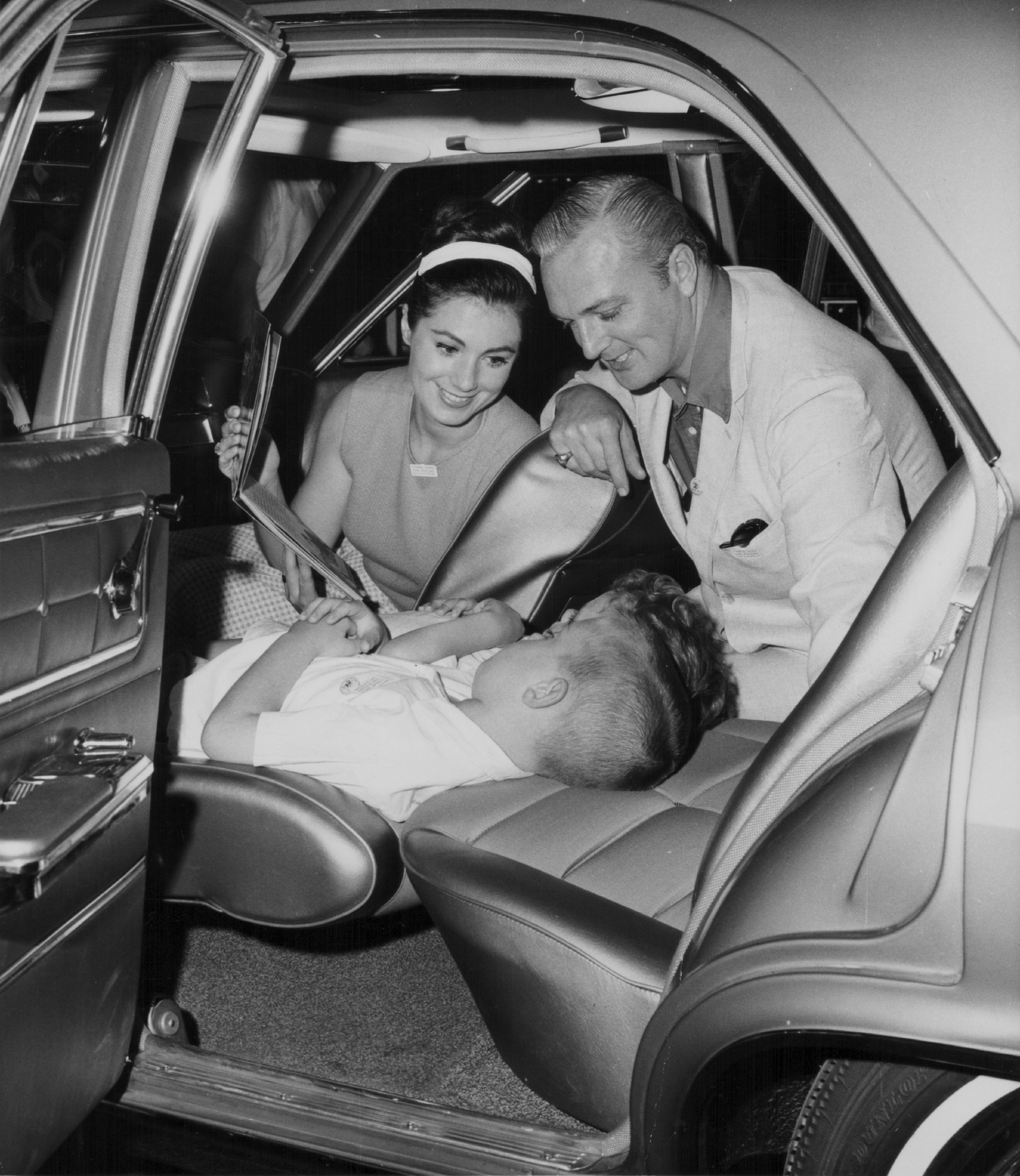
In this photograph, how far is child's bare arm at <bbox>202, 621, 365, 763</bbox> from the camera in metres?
1.93

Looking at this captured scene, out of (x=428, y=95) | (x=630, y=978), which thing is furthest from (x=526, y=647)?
(x=428, y=95)

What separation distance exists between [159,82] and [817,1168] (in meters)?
1.48

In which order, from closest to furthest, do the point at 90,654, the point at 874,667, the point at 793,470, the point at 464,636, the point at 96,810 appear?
the point at 874,667 < the point at 96,810 < the point at 90,654 < the point at 793,470 < the point at 464,636

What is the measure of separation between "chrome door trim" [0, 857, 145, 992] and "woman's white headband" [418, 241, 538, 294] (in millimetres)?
1631

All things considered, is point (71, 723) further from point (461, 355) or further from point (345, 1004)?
point (461, 355)

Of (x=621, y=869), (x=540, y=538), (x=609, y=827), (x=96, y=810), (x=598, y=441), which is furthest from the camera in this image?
(x=540, y=538)

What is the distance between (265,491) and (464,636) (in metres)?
0.50

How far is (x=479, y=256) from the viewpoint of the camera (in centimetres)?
265

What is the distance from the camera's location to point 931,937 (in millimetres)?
987

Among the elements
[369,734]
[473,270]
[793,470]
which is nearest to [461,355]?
[473,270]

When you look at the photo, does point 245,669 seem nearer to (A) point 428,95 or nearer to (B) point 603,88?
(B) point 603,88

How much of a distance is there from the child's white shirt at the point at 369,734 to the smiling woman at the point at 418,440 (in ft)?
1.79

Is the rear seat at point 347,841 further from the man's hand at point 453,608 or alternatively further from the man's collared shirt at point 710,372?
the man's collared shirt at point 710,372

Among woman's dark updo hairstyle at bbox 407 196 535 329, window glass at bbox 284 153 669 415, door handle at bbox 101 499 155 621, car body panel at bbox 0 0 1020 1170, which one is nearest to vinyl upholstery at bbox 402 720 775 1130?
car body panel at bbox 0 0 1020 1170
